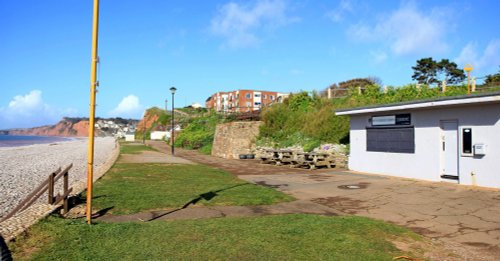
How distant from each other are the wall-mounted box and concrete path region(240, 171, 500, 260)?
3.97 ft

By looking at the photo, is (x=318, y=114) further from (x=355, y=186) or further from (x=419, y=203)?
(x=419, y=203)

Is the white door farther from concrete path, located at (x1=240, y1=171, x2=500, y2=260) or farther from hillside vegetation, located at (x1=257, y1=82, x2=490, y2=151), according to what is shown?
hillside vegetation, located at (x1=257, y1=82, x2=490, y2=151)

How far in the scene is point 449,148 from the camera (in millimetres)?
12992

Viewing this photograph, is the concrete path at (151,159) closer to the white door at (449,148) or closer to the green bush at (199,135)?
the green bush at (199,135)

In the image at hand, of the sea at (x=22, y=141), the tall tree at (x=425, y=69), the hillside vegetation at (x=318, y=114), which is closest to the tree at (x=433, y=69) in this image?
the tall tree at (x=425, y=69)

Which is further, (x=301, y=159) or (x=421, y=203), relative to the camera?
(x=301, y=159)

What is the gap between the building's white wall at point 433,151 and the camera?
37.7 feet

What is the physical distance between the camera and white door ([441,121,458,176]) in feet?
41.8

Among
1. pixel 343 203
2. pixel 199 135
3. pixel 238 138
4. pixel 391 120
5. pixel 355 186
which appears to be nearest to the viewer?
pixel 343 203

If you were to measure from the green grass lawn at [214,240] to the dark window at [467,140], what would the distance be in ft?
23.7

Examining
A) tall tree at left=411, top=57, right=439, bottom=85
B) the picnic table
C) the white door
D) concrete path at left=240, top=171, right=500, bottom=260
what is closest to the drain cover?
concrete path at left=240, top=171, right=500, bottom=260

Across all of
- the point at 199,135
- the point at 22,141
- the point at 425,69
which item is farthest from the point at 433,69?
the point at 22,141

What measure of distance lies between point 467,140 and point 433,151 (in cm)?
138

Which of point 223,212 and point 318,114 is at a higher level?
point 318,114
